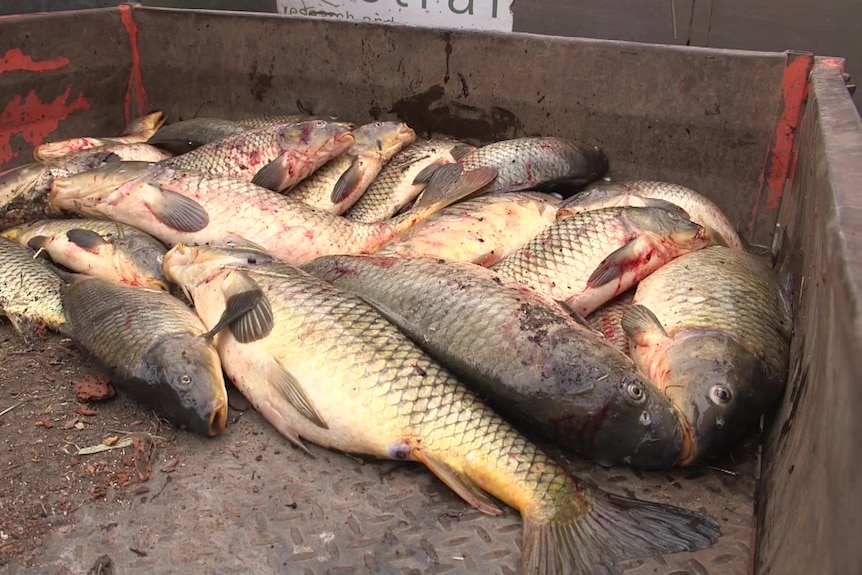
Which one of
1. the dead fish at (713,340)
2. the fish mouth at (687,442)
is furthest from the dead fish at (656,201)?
the fish mouth at (687,442)

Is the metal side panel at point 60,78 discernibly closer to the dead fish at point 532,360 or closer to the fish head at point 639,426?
the dead fish at point 532,360

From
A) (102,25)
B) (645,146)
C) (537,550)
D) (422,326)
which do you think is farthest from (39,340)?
(645,146)

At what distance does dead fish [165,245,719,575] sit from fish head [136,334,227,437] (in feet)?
0.36

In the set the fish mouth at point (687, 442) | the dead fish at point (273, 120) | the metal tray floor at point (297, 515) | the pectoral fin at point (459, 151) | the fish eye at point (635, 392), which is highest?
the dead fish at point (273, 120)

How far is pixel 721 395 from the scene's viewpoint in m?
2.08

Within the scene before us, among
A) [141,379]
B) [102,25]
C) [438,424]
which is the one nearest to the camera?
[438,424]

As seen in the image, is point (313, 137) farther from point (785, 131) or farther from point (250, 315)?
point (785, 131)

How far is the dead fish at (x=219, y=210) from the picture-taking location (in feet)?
9.99

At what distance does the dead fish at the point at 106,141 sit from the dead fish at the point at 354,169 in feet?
4.09

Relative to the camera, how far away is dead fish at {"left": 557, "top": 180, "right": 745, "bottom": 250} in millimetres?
3166

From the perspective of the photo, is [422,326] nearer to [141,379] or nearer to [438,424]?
[438,424]

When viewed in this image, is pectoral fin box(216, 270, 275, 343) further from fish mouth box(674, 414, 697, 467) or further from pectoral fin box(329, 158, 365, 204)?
fish mouth box(674, 414, 697, 467)

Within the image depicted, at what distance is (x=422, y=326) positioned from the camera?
2.32 m

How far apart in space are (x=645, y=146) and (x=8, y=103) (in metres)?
3.50
